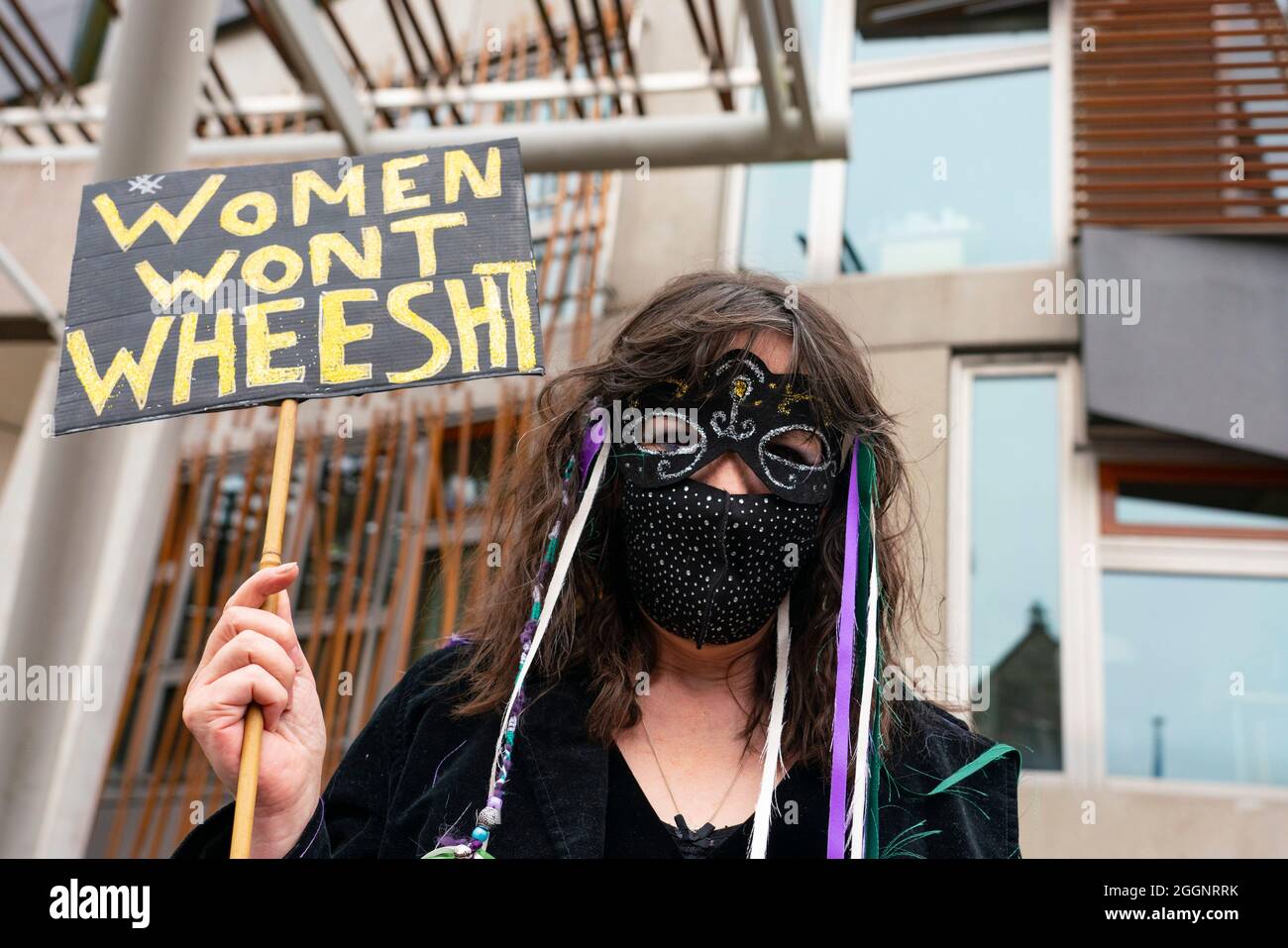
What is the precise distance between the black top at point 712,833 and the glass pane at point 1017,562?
130 inches

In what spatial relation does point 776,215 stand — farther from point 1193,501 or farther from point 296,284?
point 296,284

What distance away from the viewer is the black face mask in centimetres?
192

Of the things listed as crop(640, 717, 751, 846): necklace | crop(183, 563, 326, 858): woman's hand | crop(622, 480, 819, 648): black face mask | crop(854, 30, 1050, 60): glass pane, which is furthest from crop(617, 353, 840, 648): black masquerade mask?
crop(854, 30, 1050, 60): glass pane

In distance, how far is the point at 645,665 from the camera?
2.04 metres

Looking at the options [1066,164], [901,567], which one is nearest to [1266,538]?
[1066,164]

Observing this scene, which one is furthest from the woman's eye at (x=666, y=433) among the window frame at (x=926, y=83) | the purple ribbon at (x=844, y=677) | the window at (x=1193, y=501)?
the window frame at (x=926, y=83)

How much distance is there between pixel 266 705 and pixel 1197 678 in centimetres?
425

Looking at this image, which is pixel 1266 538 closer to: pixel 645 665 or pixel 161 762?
pixel 645 665

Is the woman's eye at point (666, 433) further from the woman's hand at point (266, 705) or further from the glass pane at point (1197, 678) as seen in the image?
the glass pane at point (1197, 678)

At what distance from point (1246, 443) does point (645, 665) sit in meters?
3.66

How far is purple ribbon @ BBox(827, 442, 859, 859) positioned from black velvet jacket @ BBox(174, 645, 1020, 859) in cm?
7

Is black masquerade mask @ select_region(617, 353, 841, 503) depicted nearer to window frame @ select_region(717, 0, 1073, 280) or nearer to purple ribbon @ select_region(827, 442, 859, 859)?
purple ribbon @ select_region(827, 442, 859, 859)

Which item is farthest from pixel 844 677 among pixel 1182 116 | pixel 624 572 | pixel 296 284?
pixel 1182 116

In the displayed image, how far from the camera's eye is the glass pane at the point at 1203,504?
500 centimetres
